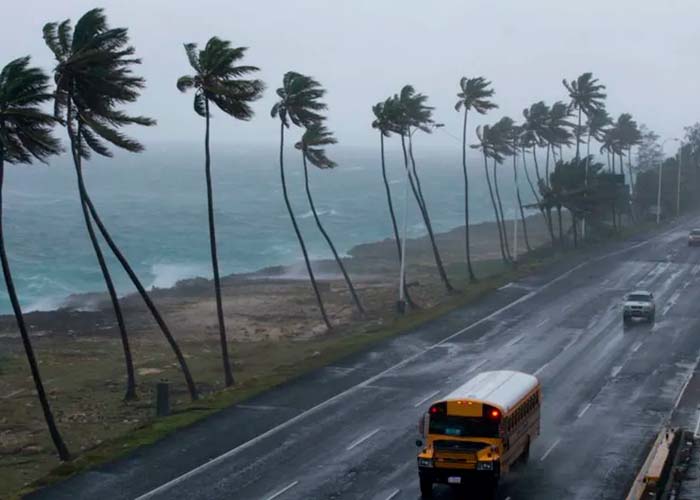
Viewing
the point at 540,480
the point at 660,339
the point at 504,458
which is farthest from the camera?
the point at 660,339

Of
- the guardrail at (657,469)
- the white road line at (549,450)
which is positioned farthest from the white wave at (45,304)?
the guardrail at (657,469)

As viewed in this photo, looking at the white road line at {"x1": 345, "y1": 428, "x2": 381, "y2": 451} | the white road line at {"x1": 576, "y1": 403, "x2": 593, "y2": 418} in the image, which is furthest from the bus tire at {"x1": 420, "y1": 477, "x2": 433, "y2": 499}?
the white road line at {"x1": 576, "y1": 403, "x2": 593, "y2": 418}

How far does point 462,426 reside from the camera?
25.7 m

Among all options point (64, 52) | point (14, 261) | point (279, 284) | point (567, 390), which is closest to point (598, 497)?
point (567, 390)

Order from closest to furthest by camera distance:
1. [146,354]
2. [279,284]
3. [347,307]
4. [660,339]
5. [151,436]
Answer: [151,436], [660,339], [146,354], [347,307], [279,284]

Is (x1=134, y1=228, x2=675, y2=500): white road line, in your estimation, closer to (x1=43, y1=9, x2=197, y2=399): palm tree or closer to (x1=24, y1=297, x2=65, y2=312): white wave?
(x1=43, y1=9, x2=197, y2=399): palm tree

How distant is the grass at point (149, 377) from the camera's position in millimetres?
33812

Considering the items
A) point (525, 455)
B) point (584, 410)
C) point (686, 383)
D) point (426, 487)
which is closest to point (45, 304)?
point (686, 383)

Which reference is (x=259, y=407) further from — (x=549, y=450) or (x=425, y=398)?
(x=549, y=450)

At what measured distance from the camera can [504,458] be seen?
2589cm

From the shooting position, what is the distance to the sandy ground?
40.8m

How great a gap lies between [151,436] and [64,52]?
13.8 metres

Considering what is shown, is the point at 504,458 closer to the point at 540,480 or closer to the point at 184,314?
the point at 540,480

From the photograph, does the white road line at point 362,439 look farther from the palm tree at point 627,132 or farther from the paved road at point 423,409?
the palm tree at point 627,132
